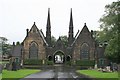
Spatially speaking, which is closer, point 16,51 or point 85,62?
point 85,62

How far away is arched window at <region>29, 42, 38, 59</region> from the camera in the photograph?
272 ft

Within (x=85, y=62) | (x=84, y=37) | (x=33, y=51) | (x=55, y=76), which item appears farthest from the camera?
(x=33, y=51)

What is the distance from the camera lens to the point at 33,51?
83.4m

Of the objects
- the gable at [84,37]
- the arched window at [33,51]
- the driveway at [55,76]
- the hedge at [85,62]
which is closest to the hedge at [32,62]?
the arched window at [33,51]

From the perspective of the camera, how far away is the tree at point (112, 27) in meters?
41.6

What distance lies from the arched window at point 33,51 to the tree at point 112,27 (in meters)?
33.0

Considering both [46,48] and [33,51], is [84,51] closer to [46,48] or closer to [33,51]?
[46,48]

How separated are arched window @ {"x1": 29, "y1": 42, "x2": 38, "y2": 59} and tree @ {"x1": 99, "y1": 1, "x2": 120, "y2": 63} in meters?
33.0

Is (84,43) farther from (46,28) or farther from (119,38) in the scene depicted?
(119,38)

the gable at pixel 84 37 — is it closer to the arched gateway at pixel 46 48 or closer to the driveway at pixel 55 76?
the arched gateway at pixel 46 48

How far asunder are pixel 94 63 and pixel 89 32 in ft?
28.7

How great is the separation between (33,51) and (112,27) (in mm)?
39116

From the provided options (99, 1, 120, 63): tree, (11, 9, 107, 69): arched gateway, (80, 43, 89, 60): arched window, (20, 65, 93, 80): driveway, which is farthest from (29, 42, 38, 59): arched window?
(20, 65, 93, 80): driveway

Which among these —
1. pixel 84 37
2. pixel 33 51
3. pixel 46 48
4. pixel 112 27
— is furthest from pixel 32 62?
pixel 112 27
